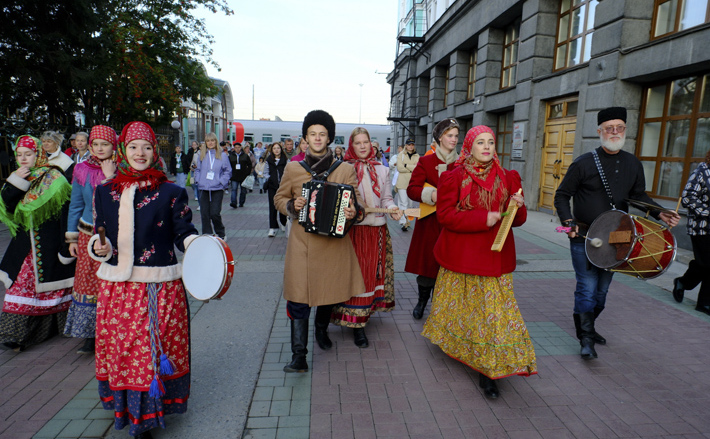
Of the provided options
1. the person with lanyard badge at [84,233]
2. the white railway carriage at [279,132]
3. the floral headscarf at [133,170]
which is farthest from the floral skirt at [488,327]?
the white railway carriage at [279,132]

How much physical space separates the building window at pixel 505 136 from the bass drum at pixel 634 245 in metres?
11.8

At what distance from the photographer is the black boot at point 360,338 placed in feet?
13.3

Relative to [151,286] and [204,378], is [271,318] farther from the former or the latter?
[151,286]

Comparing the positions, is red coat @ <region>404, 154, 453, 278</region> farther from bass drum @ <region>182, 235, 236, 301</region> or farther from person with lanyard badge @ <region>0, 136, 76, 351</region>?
person with lanyard badge @ <region>0, 136, 76, 351</region>

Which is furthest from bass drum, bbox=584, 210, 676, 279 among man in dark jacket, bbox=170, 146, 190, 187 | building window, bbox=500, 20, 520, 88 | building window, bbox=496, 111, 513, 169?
man in dark jacket, bbox=170, 146, 190, 187

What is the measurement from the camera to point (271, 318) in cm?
469

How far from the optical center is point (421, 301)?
4777 millimetres

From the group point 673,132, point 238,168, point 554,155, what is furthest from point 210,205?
point 554,155

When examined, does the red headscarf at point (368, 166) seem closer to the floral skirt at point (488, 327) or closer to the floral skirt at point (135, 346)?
the floral skirt at point (488, 327)

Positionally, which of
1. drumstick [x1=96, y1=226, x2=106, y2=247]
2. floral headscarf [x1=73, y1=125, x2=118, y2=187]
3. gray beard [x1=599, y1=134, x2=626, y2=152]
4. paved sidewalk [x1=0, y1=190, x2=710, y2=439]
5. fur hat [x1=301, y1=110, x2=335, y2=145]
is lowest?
paved sidewalk [x1=0, y1=190, x2=710, y2=439]

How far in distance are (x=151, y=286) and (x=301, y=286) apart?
112 centimetres

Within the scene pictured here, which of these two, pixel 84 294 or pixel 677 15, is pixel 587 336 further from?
pixel 677 15

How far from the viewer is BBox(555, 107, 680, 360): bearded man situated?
3.77 m

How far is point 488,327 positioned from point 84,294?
10.8ft
